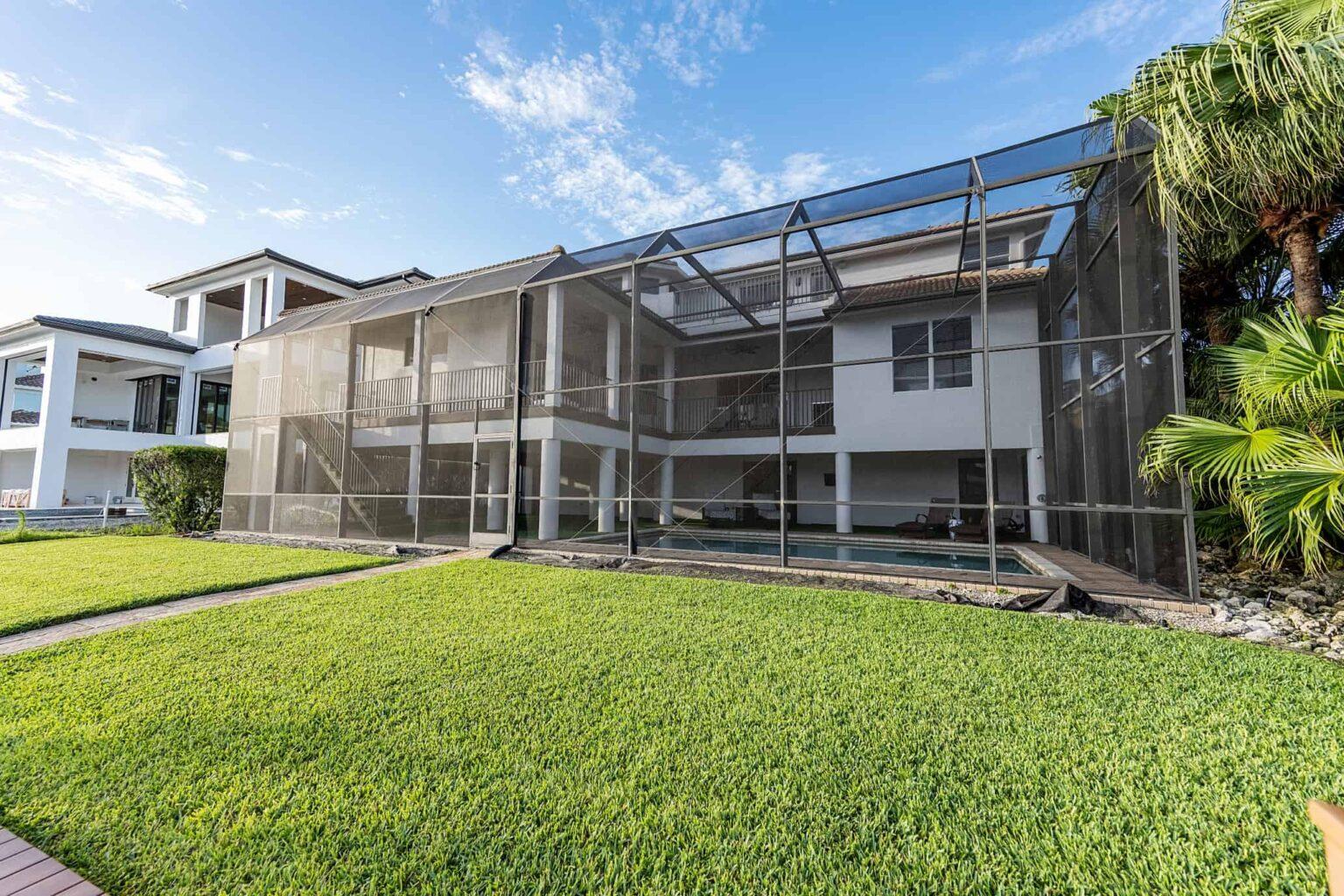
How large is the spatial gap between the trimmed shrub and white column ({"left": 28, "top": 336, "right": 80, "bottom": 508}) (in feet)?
19.4

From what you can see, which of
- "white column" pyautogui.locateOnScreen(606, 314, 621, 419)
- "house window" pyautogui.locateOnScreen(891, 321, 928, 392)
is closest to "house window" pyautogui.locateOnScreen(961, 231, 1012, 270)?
"house window" pyautogui.locateOnScreen(891, 321, 928, 392)


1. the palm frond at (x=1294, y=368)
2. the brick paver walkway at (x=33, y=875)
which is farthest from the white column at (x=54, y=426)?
the palm frond at (x=1294, y=368)

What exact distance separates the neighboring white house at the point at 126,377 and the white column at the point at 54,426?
2cm

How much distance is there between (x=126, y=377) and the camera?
56.4 ft

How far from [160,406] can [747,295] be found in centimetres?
1873

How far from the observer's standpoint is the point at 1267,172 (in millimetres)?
3855

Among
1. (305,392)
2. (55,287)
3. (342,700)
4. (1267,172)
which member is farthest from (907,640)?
(55,287)

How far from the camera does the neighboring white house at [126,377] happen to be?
45.3 feet

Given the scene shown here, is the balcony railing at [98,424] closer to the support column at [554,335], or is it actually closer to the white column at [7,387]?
the white column at [7,387]

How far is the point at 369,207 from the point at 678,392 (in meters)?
7.50

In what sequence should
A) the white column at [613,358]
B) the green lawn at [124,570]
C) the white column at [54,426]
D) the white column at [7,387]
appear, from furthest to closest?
1. the white column at [7,387]
2. the white column at [54,426]
3. the white column at [613,358]
4. the green lawn at [124,570]

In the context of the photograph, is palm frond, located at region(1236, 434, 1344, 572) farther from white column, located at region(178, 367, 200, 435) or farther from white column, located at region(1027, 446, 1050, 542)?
white column, located at region(178, 367, 200, 435)

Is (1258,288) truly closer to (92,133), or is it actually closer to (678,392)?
(678,392)

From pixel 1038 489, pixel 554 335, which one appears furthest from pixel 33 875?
pixel 1038 489
